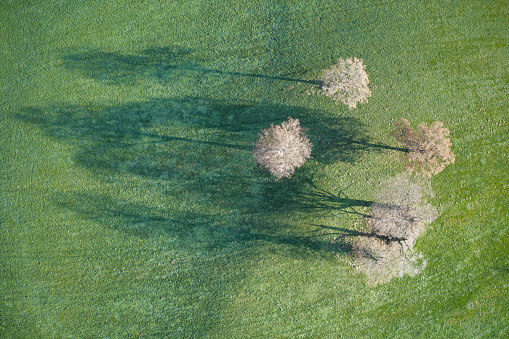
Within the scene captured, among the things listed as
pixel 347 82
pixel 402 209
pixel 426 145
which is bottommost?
pixel 402 209

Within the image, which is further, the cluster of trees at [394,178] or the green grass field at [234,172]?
the green grass field at [234,172]

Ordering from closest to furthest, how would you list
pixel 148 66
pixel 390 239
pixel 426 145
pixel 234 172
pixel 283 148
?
pixel 283 148, pixel 426 145, pixel 390 239, pixel 234 172, pixel 148 66

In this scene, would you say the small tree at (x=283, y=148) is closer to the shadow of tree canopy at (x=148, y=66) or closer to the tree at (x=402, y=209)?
the shadow of tree canopy at (x=148, y=66)

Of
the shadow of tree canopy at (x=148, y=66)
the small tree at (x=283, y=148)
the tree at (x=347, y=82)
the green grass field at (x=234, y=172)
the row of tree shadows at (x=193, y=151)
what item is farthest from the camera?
the shadow of tree canopy at (x=148, y=66)

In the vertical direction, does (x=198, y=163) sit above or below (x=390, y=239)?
above

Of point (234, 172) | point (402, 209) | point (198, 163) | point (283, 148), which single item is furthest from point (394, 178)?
point (198, 163)

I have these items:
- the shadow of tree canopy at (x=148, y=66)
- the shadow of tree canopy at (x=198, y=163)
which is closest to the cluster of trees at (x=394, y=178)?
the shadow of tree canopy at (x=198, y=163)

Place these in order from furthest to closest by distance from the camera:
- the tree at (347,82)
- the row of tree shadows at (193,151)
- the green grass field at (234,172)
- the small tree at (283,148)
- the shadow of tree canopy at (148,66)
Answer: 1. the shadow of tree canopy at (148,66)
2. the row of tree shadows at (193,151)
3. the green grass field at (234,172)
4. the tree at (347,82)
5. the small tree at (283,148)

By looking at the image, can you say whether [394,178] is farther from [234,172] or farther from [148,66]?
[148,66]
